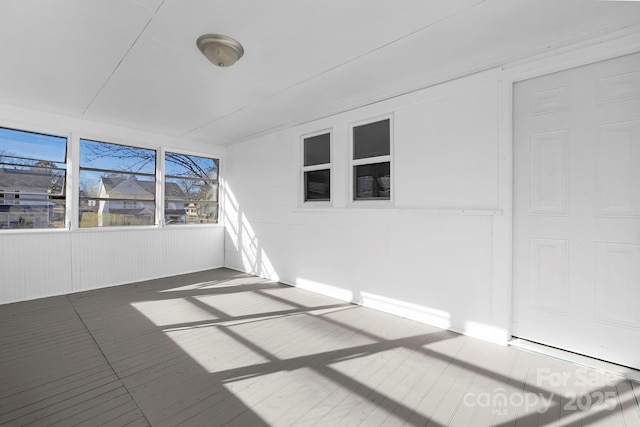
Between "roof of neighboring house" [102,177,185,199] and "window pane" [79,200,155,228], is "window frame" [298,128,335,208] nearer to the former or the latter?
"roof of neighboring house" [102,177,185,199]

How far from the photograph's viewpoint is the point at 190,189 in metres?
6.07

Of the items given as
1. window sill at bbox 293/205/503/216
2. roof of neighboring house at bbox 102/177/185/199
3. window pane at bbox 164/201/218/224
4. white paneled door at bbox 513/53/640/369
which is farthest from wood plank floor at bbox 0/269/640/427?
window pane at bbox 164/201/218/224

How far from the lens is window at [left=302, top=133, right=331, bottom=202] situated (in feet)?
14.9

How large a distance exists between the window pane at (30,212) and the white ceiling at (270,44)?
54.0 inches

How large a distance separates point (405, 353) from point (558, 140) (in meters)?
2.42

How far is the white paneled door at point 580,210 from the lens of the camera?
2320 millimetres

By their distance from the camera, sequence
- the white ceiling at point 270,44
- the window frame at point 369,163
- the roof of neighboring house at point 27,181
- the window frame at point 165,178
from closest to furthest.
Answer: the white ceiling at point 270,44 → the window frame at point 369,163 → the roof of neighboring house at point 27,181 → the window frame at point 165,178

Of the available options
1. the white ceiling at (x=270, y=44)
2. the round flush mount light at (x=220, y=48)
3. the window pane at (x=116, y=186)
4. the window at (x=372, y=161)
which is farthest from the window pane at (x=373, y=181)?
the window pane at (x=116, y=186)

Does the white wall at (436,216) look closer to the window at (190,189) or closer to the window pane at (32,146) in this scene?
the window at (190,189)

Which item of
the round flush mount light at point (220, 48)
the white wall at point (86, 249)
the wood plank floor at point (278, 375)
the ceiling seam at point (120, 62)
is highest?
the ceiling seam at point (120, 62)

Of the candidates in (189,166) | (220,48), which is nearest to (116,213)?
(189,166)

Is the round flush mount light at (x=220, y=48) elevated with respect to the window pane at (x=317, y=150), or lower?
elevated

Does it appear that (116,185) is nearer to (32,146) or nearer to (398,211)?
(32,146)

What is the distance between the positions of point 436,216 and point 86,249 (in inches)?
212
